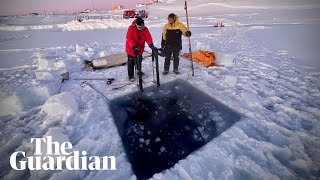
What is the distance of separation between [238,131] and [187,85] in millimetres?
2306

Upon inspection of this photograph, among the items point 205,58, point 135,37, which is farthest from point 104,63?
point 205,58

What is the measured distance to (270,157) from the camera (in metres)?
3.04

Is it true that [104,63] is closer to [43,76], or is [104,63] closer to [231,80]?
[43,76]

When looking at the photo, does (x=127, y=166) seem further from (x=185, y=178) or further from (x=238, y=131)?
(x=238, y=131)

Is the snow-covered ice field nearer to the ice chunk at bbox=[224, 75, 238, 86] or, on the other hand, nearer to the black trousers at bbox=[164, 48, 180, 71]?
the ice chunk at bbox=[224, 75, 238, 86]

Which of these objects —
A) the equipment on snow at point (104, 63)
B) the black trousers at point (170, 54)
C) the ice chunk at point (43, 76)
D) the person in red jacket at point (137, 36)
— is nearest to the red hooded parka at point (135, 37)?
the person in red jacket at point (137, 36)

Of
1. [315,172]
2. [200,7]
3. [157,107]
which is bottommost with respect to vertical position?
[315,172]

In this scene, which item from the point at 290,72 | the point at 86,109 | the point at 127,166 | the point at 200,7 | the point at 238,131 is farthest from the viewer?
the point at 200,7

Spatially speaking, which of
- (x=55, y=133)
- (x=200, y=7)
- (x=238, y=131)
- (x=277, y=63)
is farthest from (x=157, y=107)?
(x=200, y=7)

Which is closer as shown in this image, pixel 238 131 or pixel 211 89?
pixel 238 131

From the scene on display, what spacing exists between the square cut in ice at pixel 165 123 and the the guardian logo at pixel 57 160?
0.47m

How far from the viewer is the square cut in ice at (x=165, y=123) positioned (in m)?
3.16

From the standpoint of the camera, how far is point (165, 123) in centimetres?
397

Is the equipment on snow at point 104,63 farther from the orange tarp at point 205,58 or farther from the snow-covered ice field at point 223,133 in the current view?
the orange tarp at point 205,58
